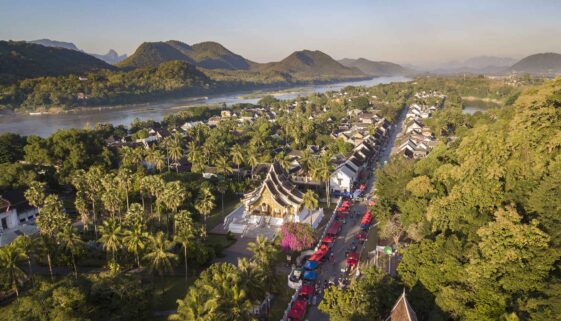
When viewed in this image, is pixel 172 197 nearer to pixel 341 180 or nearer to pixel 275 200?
pixel 275 200

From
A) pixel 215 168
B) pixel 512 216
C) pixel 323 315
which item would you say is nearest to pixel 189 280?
pixel 323 315

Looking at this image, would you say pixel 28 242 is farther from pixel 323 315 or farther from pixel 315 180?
pixel 315 180

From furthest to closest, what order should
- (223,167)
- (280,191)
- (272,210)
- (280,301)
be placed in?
(223,167) → (272,210) → (280,191) → (280,301)

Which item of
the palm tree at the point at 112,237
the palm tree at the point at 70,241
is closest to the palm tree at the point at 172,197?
the palm tree at the point at 112,237

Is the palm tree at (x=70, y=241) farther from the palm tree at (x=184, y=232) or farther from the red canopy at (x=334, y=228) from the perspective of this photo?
the red canopy at (x=334, y=228)

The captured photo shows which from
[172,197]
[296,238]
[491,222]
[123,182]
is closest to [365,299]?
[491,222]

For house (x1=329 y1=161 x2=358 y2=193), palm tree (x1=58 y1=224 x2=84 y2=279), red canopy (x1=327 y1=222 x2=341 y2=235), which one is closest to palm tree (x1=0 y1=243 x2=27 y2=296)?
palm tree (x1=58 y1=224 x2=84 y2=279)

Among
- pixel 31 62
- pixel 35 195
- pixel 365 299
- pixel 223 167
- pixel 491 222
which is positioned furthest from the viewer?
pixel 31 62
